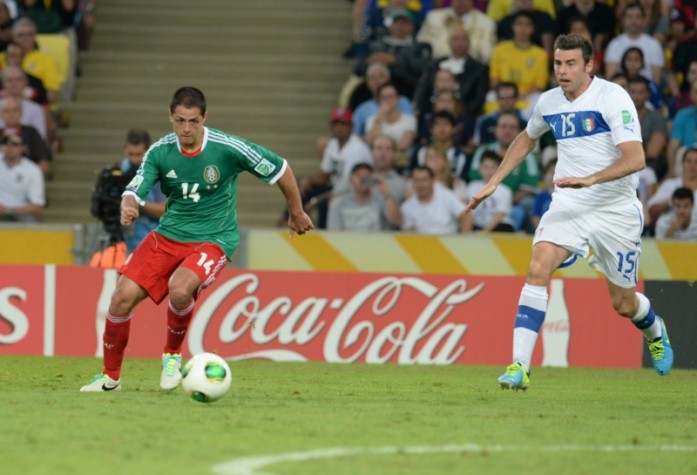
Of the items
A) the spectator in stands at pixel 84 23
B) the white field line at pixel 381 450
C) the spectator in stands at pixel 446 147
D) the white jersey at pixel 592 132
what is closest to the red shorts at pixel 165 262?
the white jersey at pixel 592 132

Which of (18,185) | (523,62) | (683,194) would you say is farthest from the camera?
(523,62)

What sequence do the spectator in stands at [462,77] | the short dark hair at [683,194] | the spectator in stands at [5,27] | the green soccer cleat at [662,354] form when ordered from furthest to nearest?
the spectator in stands at [5,27]
the spectator in stands at [462,77]
the short dark hair at [683,194]
the green soccer cleat at [662,354]

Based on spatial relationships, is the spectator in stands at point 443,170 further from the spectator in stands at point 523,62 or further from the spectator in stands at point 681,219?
the spectator in stands at point 681,219

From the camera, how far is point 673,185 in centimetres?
1600

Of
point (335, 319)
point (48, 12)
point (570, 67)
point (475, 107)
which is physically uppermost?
point (570, 67)

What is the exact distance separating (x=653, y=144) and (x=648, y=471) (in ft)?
35.7

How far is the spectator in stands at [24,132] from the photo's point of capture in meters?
16.6

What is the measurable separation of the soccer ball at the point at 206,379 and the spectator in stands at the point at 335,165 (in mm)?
8110

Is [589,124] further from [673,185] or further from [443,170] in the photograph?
[443,170]

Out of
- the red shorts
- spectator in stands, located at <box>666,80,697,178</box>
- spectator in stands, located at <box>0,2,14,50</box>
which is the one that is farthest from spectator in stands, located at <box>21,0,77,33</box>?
the red shorts

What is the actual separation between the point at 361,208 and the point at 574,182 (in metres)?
7.05

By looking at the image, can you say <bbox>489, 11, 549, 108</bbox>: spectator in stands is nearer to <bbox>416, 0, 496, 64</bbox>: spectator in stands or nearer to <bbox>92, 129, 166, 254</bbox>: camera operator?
<bbox>416, 0, 496, 64</bbox>: spectator in stands

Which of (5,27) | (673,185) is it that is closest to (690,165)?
(673,185)

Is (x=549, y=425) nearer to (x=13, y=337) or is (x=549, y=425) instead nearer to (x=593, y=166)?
(x=593, y=166)
